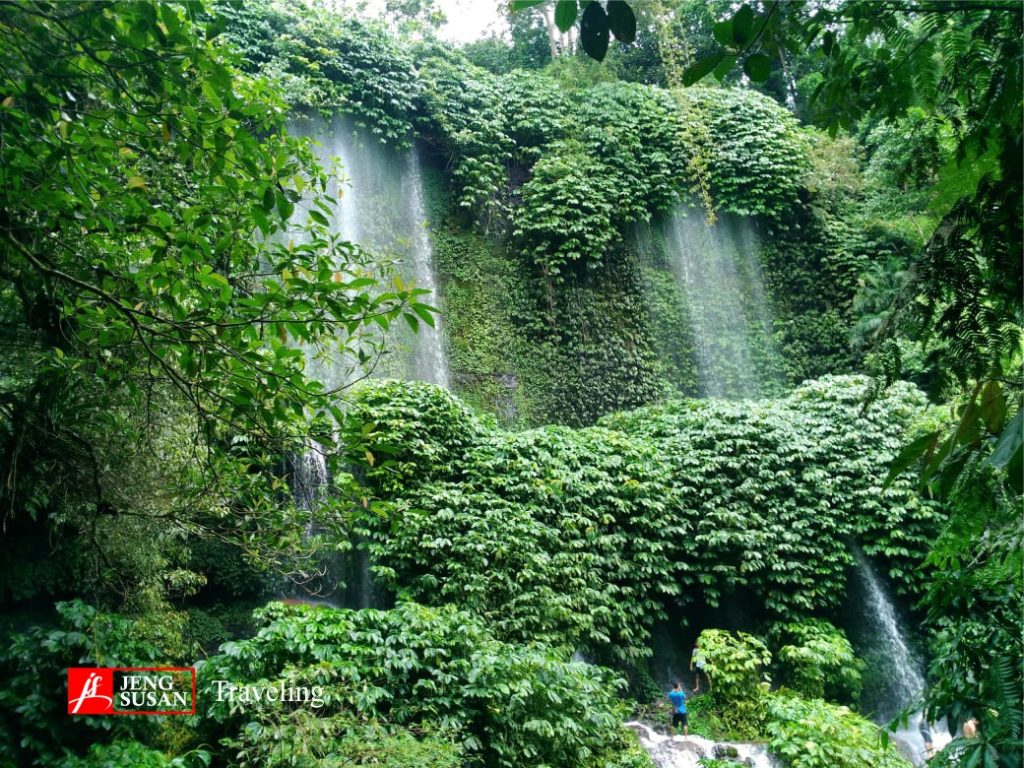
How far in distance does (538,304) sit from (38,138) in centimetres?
935

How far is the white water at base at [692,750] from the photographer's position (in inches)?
235

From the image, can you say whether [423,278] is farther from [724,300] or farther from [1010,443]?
[1010,443]

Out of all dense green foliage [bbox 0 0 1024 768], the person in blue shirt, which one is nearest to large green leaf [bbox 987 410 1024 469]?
dense green foliage [bbox 0 0 1024 768]

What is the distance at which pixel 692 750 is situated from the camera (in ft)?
20.3

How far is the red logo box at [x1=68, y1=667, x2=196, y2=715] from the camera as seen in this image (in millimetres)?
3213

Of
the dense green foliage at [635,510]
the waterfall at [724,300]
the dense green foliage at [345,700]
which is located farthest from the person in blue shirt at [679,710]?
the waterfall at [724,300]

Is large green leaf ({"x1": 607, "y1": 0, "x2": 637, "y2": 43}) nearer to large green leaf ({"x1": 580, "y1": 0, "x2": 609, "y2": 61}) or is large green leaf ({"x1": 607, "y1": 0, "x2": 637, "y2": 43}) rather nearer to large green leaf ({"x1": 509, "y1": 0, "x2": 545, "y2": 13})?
large green leaf ({"x1": 580, "y1": 0, "x2": 609, "y2": 61})

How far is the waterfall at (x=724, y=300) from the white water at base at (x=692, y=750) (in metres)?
6.36

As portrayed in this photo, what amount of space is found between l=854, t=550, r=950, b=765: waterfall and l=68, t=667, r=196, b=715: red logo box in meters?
7.00

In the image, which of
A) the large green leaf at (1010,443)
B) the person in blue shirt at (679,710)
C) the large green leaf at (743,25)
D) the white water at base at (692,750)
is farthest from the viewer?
the person in blue shirt at (679,710)

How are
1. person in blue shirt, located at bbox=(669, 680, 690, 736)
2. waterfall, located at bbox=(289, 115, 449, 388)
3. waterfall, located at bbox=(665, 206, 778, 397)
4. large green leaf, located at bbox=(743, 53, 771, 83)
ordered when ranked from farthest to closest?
waterfall, located at bbox=(665, 206, 778, 397), waterfall, located at bbox=(289, 115, 449, 388), person in blue shirt, located at bbox=(669, 680, 690, 736), large green leaf, located at bbox=(743, 53, 771, 83)

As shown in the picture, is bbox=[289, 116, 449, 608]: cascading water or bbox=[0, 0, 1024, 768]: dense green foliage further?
bbox=[289, 116, 449, 608]: cascading water

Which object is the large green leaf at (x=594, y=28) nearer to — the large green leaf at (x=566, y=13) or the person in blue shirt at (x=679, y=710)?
the large green leaf at (x=566, y=13)

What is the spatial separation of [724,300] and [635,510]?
19.3ft
